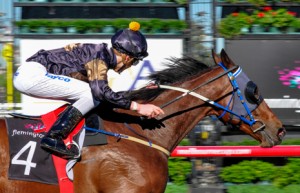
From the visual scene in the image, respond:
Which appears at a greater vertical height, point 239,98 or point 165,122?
point 239,98

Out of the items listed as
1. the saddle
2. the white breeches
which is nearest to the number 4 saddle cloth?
the saddle

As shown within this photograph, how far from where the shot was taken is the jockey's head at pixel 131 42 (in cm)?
479

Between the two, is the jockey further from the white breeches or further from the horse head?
the horse head

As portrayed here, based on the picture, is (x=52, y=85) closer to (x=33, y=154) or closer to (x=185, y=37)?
(x=33, y=154)

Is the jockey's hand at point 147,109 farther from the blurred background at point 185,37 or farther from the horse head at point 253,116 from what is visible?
the blurred background at point 185,37

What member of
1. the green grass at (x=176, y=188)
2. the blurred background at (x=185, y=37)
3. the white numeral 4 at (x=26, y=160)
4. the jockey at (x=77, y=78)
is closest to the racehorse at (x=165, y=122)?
the white numeral 4 at (x=26, y=160)

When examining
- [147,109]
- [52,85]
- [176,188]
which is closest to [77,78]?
[52,85]

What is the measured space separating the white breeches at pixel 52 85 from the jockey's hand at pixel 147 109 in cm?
30

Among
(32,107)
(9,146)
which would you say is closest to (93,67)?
(9,146)

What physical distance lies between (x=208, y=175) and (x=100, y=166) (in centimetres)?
308

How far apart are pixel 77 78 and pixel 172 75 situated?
84cm

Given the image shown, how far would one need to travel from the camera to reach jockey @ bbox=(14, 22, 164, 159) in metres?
4.66

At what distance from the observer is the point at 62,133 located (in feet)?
15.4

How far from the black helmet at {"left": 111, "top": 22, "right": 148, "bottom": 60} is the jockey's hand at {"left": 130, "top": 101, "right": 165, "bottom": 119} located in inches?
15.1
